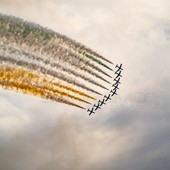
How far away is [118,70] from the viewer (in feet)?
339

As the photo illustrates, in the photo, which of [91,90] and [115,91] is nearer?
[91,90]

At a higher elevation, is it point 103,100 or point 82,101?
point 103,100

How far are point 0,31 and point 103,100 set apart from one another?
38.3 meters

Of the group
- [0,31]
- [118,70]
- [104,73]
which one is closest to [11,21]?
[0,31]

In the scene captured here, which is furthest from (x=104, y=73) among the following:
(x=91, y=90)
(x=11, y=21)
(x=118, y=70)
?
(x=11, y=21)

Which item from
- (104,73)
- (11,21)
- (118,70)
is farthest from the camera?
(118,70)

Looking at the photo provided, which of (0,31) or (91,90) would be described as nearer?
(0,31)

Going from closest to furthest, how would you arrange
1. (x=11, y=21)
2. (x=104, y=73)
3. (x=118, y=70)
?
(x=11, y=21) < (x=104, y=73) < (x=118, y=70)

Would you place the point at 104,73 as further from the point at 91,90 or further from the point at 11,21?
the point at 11,21

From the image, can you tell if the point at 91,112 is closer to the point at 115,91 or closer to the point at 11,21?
the point at 115,91

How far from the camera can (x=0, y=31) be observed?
244 feet

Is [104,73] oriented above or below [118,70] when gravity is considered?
below

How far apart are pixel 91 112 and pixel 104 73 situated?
62.9 feet

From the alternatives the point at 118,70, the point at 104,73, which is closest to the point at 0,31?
the point at 104,73
